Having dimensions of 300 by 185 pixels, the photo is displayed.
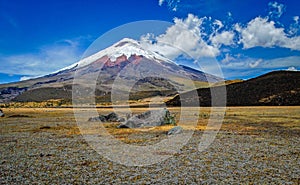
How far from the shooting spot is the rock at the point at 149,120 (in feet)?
87.2

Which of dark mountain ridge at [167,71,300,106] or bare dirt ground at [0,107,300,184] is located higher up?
dark mountain ridge at [167,71,300,106]

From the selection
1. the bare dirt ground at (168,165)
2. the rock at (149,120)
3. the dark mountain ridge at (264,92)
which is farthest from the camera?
the dark mountain ridge at (264,92)

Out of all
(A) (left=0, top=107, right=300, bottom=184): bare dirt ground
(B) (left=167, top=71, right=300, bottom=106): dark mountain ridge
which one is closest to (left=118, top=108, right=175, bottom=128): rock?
(A) (left=0, top=107, right=300, bottom=184): bare dirt ground

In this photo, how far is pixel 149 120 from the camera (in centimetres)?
2769

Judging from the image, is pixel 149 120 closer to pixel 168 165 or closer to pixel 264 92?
pixel 168 165

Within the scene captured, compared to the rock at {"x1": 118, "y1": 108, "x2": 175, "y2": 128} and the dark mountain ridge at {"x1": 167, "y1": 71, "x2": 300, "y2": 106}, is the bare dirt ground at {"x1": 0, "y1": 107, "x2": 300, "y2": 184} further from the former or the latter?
the dark mountain ridge at {"x1": 167, "y1": 71, "x2": 300, "y2": 106}

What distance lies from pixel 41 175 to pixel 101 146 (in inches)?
259

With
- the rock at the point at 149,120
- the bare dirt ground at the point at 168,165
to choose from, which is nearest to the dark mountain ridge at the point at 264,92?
the rock at the point at 149,120

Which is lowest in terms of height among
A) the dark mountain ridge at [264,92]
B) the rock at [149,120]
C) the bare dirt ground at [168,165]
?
the bare dirt ground at [168,165]

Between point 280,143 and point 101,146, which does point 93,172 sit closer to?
point 101,146

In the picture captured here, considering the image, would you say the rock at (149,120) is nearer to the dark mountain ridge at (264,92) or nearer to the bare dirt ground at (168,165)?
the bare dirt ground at (168,165)

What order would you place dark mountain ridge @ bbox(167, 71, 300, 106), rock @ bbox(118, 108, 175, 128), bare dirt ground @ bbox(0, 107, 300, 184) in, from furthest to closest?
dark mountain ridge @ bbox(167, 71, 300, 106) < rock @ bbox(118, 108, 175, 128) < bare dirt ground @ bbox(0, 107, 300, 184)

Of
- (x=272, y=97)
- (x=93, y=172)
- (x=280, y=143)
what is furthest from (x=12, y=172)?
(x=272, y=97)

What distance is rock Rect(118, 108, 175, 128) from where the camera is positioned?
26594mm
